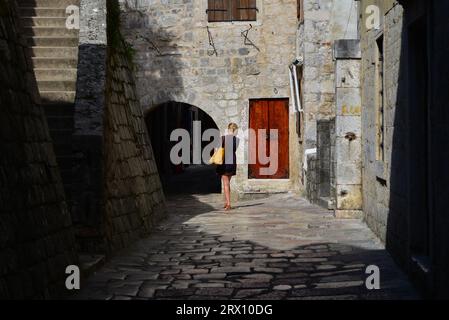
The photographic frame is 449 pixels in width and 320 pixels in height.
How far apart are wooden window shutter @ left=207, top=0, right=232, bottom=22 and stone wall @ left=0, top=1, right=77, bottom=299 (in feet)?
39.2

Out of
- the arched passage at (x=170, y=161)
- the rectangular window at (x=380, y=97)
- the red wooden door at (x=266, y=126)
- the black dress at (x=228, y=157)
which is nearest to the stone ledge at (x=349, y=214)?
the rectangular window at (x=380, y=97)

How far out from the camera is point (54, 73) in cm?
905

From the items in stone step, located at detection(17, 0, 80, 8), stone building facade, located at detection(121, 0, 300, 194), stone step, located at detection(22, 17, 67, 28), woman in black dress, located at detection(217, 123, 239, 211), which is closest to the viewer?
stone step, located at detection(22, 17, 67, 28)

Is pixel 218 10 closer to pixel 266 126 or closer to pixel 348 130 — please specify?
pixel 266 126

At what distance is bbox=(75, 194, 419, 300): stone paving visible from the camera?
5527mm

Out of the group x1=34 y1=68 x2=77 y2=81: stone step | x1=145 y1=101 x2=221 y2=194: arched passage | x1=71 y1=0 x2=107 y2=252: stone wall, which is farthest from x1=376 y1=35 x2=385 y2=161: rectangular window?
x1=145 y1=101 x2=221 y2=194: arched passage

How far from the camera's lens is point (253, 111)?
17.1m

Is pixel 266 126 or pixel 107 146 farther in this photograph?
pixel 266 126

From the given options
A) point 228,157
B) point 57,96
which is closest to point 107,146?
point 57,96

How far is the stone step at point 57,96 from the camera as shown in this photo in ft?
28.1

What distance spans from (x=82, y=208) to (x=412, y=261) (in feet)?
10.7

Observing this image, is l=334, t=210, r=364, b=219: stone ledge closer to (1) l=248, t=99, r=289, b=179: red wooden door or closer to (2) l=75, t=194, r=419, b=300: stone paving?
(2) l=75, t=194, r=419, b=300: stone paving

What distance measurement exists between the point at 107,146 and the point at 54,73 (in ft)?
6.59

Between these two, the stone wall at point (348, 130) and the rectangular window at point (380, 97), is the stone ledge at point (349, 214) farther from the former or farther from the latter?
the rectangular window at point (380, 97)
